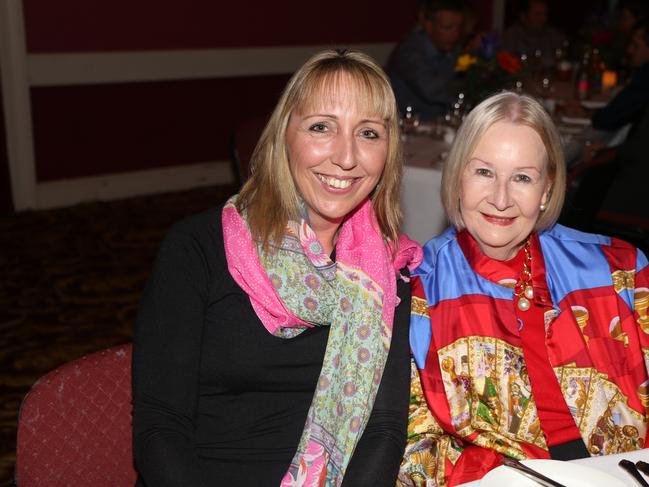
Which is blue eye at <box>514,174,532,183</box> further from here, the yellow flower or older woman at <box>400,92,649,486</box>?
the yellow flower

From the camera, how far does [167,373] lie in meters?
1.54

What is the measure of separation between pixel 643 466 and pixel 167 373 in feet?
2.79

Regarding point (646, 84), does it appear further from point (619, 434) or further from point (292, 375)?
point (292, 375)

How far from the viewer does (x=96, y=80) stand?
571 cm

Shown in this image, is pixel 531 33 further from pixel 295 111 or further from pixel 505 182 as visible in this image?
pixel 295 111

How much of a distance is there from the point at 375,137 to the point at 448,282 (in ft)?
1.19

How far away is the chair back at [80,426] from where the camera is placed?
1468 millimetres

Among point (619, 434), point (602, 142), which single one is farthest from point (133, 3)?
point (619, 434)

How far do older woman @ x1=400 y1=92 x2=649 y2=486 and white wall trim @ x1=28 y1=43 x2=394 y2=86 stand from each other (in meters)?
4.28

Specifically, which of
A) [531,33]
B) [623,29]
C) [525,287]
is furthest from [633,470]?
[531,33]

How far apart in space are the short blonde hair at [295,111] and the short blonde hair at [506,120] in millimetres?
168

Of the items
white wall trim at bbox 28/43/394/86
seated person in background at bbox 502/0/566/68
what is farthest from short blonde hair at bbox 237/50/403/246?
seated person in background at bbox 502/0/566/68

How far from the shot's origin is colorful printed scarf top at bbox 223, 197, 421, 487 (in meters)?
1.63

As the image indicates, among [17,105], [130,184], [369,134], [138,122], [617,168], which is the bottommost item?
[130,184]
